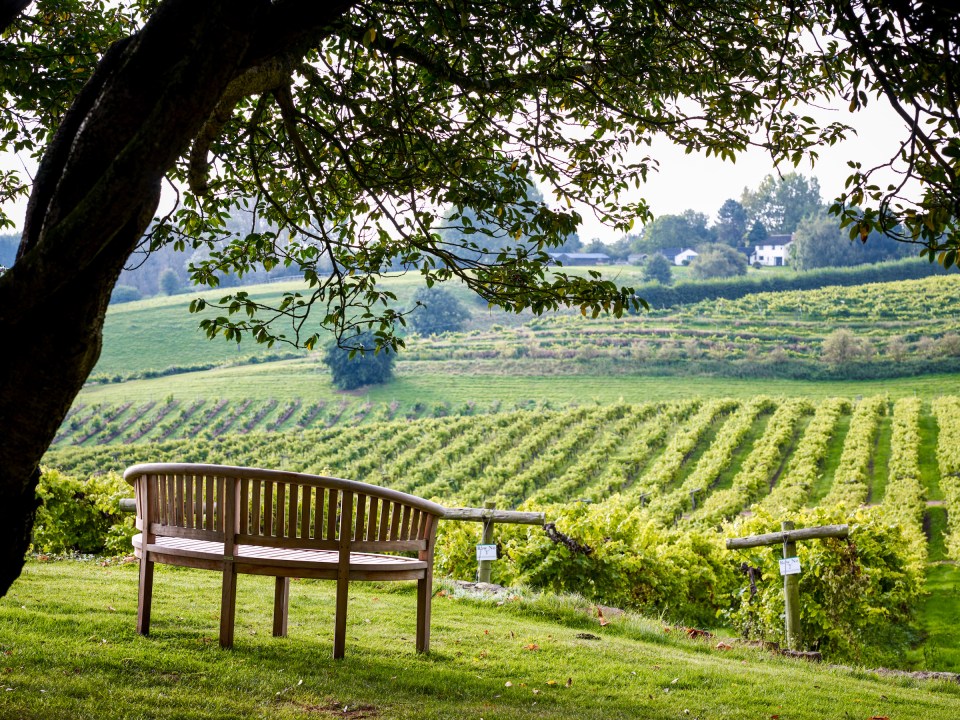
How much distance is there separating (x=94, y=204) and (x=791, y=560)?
5.68 m

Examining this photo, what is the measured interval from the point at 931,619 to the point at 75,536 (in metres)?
11.0

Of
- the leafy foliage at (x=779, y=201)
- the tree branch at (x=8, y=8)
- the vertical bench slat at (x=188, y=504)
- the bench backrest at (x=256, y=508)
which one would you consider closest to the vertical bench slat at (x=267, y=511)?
the bench backrest at (x=256, y=508)

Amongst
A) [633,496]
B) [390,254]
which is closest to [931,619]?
[390,254]

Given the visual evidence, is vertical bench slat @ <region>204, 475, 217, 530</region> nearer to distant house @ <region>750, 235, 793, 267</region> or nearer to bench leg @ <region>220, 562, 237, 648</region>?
bench leg @ <region>220, 562, 237, 648</region>

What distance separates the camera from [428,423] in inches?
1586

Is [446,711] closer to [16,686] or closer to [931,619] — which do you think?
[16,686]

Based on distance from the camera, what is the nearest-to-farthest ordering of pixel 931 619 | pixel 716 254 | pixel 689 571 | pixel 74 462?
pixel 689 571
pixel 931 619
pixel 74 462
pixel 716 254

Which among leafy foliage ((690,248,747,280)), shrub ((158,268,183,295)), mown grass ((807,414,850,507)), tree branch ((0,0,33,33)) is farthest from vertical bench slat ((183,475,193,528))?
shrub ((158,268,183,295))

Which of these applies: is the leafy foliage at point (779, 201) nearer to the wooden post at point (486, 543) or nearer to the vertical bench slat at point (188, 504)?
the wooden post at point (486, 543)

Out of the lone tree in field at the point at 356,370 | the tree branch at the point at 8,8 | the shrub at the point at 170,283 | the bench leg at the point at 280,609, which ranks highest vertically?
the shrub at the point at 170,283

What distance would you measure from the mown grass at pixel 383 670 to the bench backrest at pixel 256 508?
0.54 meters

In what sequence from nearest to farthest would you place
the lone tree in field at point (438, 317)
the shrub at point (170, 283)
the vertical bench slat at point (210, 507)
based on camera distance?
the vertical bench slat at point (210, 507) < the lone tree in field at point (438, 317) < the shrub at point (170, 283)

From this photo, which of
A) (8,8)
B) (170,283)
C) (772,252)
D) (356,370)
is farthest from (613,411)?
(170,283)

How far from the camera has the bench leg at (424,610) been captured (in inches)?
161
